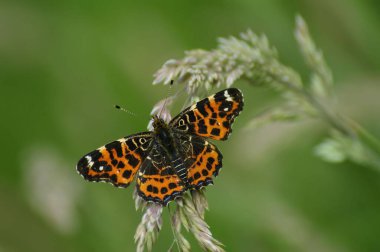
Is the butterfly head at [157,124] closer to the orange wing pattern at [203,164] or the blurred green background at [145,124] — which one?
the orange wing pattern at [203,164]

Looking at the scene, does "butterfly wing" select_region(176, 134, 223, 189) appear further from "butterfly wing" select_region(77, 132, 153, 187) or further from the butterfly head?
"butterfly wing" select_region(77, 132, 153, 187)

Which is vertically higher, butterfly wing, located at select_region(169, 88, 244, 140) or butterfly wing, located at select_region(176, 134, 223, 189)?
butterfly wing, located at select_region(169, 88, 244, 140)

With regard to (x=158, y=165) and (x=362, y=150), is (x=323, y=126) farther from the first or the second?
(x=158, y=165)

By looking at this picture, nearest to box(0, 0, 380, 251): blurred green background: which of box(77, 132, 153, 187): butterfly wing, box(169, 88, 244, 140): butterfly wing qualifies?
box(77, 132, 153, 187): butterfly wing

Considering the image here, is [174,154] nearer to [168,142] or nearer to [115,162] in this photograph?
[168,142]

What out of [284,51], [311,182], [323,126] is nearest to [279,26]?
[284,51]

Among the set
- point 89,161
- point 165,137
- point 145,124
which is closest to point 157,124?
point 165,137
